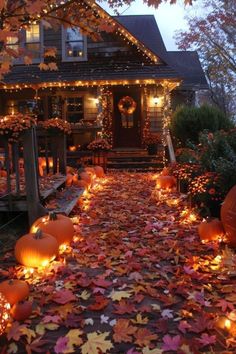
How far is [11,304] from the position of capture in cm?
332

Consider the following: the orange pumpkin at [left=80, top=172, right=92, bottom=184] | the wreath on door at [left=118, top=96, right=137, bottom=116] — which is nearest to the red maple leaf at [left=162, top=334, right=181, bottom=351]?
the orange pumpkin at [left=80, top=172, right=92, bottom=184]

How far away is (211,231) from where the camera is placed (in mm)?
5145

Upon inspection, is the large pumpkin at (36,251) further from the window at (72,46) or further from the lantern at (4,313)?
the window at (72,46)

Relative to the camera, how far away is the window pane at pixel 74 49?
55.6ft

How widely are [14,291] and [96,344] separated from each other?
3.02ft

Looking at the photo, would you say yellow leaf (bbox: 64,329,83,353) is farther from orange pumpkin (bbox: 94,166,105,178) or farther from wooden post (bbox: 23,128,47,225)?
orange pumpkin (bbox: 94,166,105,178)

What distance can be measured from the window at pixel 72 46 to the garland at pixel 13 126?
12.2 m

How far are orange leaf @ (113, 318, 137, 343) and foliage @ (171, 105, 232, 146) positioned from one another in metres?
9.26

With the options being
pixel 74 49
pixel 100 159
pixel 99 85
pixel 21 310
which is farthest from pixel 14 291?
pixel 74 49

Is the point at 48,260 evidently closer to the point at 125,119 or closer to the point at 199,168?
the point at 199,168

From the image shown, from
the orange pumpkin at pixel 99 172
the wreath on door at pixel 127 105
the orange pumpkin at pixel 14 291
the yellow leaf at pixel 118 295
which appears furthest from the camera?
the wreath on door at pixel 127 105

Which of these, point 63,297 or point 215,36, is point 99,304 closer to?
point 63,297

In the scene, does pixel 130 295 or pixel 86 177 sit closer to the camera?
pixel 130 295

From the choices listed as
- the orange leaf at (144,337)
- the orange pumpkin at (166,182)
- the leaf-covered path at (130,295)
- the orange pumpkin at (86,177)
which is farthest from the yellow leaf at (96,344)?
the orange pumpkin at (166,182)
